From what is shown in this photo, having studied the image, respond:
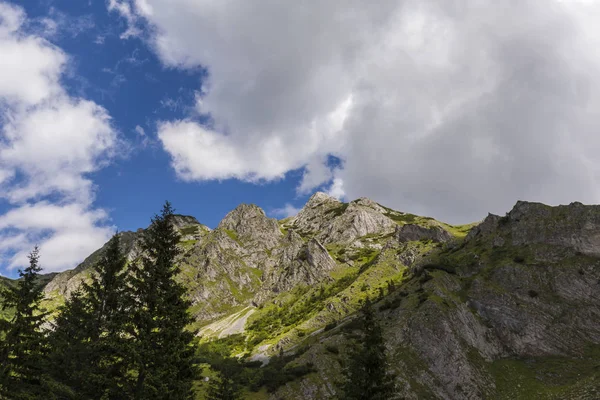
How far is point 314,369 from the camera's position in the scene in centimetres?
5384

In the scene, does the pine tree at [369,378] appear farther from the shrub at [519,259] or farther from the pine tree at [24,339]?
Result: the shrub at [519,259]

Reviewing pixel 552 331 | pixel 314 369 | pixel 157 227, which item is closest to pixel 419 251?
pixel 552 331

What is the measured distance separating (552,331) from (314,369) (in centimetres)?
4454

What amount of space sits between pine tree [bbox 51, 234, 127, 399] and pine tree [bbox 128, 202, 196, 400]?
3.54 ft

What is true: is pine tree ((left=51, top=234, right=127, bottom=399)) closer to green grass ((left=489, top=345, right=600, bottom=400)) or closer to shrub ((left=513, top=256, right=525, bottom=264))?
green grass ((left=489, top=345, right=600, bottom=400))

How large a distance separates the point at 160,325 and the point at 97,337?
23.7 feet

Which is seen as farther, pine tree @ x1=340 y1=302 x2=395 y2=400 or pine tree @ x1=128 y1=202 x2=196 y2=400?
pine tree @ x1=340 y1=302 x2=395 y2=400

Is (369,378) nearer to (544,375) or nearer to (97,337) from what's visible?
(97,337)

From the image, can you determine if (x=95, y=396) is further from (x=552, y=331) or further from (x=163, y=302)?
(x=552, y=331)

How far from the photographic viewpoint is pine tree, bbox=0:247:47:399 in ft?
95.4

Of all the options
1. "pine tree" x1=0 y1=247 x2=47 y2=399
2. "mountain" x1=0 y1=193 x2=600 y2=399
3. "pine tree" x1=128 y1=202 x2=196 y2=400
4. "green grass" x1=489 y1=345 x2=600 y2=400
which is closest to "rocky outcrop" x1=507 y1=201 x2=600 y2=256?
"mountain" x1=0 y1=193 x2=600 y2=399

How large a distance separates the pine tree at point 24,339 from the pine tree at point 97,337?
1657mm

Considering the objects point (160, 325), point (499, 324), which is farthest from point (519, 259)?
point (160, 325)

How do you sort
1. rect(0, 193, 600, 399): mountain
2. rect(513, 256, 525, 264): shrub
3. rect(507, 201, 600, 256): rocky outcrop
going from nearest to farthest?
rect(0, 193, 600, 399): mountain < rect(507, 201, 600, 256): rocky outcrop < rect(513, 256, 525, 264): shrub
